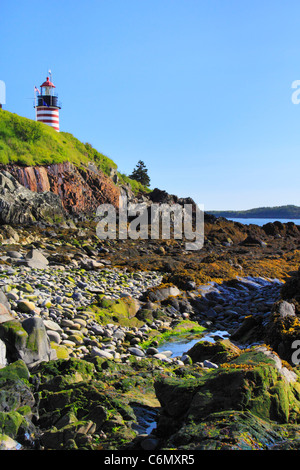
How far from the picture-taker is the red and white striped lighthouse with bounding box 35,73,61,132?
40531mm

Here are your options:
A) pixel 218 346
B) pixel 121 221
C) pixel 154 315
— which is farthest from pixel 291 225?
pixel 218 346

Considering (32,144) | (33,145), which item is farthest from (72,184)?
(32,144)

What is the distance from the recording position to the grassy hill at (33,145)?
31.2 m

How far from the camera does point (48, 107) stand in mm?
40500

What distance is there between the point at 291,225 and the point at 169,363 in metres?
42.1

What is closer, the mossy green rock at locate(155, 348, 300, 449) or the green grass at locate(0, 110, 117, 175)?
the mossy green rock at locate(155, 348, 300, 449)

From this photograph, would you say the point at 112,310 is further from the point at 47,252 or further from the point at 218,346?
the point at 47,252

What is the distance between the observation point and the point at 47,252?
18.7 metres

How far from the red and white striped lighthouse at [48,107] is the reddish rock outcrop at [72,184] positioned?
24.4ft

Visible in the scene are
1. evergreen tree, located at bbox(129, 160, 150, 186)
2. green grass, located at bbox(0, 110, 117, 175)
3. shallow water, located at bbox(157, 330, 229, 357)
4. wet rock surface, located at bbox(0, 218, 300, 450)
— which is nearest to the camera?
wet rock surface, located at bbox(0, 218, 300, 450)

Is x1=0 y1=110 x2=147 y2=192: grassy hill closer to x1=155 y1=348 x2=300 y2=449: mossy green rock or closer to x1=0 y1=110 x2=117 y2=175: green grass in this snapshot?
x1=0 y1=110 x2=117 y2=175: green grass

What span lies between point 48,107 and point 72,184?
38.4 ft

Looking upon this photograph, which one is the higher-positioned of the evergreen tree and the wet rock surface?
the evergreen tree

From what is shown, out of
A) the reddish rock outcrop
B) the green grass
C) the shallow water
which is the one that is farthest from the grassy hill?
the shallow water
